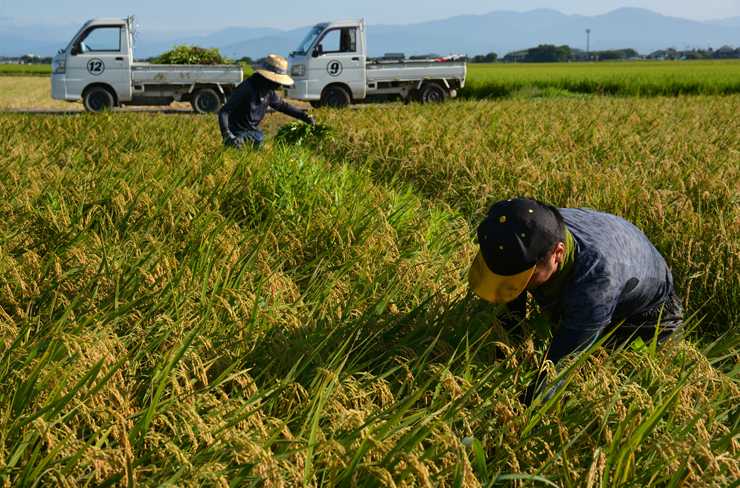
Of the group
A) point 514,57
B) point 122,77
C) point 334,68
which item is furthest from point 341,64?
point 514,57

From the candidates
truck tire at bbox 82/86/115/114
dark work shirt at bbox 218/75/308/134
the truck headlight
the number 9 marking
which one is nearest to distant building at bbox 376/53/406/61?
the number 9 marking

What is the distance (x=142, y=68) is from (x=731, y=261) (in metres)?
12.0

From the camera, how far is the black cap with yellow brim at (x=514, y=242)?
5.36ft

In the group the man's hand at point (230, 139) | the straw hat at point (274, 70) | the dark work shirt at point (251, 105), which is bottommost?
the man's hand at point (230, 139)

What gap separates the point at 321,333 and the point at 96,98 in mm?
11833

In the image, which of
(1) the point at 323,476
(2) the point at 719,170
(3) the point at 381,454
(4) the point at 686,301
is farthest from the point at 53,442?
(2) the point at 719,170

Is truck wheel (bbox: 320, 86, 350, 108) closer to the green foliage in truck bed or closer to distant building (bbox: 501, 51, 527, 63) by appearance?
the green foliage in truck bed

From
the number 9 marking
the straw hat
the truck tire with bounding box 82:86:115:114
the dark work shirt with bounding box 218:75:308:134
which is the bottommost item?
the dark work shirt with bounding box 218:75:308:134

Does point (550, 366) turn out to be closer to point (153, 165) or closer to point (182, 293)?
point (182, 293)

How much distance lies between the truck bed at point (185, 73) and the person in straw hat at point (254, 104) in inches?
267

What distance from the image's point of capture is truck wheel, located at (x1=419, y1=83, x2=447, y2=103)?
517 inches

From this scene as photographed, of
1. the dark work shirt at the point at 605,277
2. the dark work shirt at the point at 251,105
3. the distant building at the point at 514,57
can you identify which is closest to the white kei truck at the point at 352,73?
the dark work shirt at the point at 251,105

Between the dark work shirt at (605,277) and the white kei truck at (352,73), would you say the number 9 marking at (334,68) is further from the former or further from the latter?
the dark work shirt at (605,277)

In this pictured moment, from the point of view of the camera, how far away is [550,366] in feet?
5.51
